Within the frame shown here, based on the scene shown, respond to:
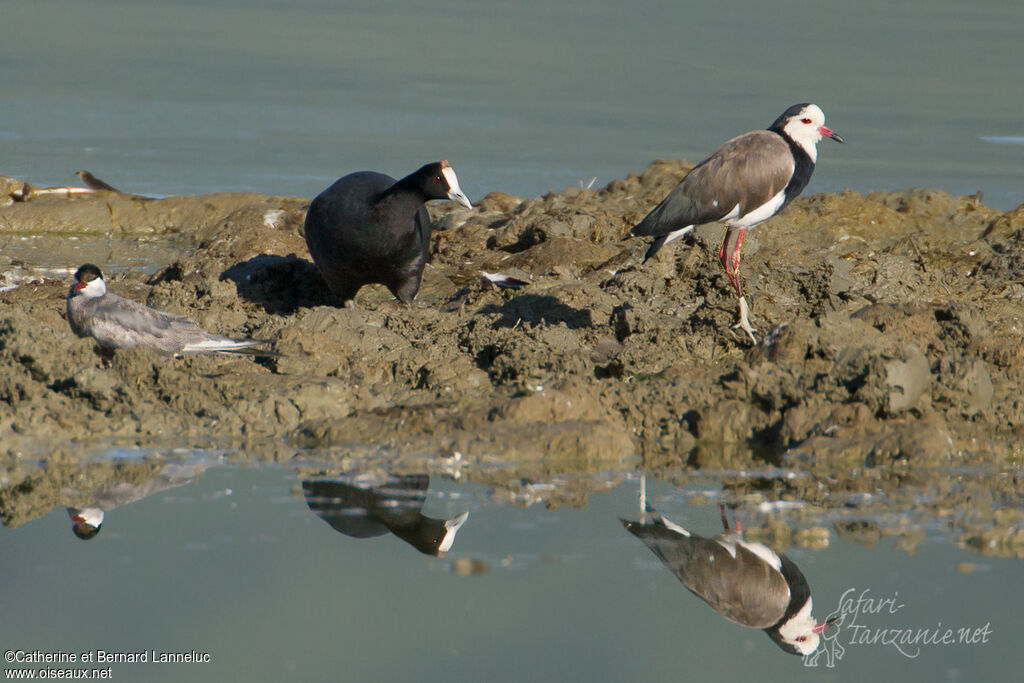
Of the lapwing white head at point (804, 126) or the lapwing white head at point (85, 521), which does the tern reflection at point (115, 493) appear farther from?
the lapwing white head at point (804, 126)

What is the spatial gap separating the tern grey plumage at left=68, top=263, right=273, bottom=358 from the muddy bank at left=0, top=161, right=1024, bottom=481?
0.34ft

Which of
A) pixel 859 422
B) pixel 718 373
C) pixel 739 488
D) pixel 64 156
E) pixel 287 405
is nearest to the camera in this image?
pixel 739 488

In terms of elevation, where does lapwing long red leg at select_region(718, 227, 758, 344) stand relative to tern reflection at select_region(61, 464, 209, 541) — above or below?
above

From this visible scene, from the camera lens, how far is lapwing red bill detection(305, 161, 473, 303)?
8.30 metres

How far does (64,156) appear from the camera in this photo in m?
15.0

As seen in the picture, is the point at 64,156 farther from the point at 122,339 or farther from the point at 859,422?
the point at 859,422

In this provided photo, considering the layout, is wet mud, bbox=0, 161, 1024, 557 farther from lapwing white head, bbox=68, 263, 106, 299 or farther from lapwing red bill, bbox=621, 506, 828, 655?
lapwing red bill, bbox=621, 506, 828, 655

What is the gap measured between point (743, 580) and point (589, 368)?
2.44 meters

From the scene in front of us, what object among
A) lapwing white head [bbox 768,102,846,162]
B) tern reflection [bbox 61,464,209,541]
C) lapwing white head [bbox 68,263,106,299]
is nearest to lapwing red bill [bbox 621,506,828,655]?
tern reflection [bbox 61,464,209,541]

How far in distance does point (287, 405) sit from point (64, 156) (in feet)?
35.9

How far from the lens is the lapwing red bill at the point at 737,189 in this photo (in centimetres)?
696

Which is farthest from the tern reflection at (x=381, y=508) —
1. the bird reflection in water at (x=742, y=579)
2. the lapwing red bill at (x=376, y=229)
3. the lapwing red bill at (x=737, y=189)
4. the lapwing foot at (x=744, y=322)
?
the lapwing red bill at (x=376, y=229)

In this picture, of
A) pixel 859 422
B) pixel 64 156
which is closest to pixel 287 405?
pixel 859 422

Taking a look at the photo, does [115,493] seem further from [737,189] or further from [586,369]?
[737,189]
